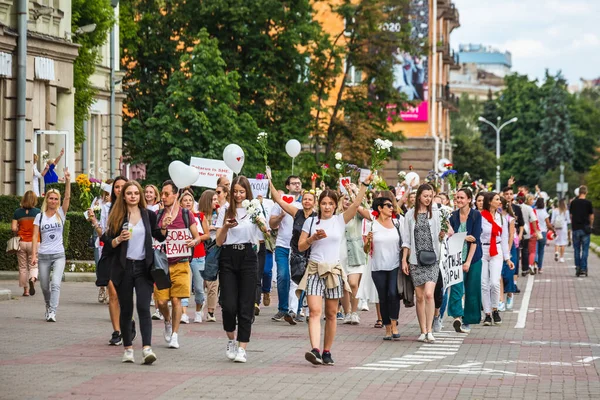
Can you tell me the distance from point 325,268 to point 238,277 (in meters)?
0.91

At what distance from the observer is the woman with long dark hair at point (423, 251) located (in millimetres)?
15898

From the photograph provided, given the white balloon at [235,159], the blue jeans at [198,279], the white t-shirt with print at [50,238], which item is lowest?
the blue jeans at [198,279]

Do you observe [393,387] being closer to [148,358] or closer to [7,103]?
[148,358]

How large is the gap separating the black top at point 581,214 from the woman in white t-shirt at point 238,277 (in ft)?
62.1

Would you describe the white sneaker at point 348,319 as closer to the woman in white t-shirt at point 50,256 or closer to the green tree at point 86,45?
the woman in white t-shirt at point 50,256

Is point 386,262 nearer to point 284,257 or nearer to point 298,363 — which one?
point 284,257

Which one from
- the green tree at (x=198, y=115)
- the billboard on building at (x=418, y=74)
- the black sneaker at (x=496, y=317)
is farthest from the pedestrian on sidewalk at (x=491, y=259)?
the billboard on building at (x=418, y=74)

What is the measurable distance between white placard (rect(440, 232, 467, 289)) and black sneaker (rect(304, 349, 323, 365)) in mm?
3705

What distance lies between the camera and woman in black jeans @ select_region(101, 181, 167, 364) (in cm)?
1303

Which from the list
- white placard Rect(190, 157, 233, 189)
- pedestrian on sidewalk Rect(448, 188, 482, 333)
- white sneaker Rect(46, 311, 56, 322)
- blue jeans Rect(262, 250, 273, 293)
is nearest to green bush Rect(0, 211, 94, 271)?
white placard Rect(190, 157, 233, 189)

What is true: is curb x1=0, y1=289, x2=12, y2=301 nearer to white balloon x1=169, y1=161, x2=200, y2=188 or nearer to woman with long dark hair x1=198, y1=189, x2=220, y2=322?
woman with long dark hair x1=198, y1=189, x2=220, y2=322

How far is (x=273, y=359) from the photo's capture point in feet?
44.9

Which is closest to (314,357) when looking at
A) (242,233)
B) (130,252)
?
(242,233)

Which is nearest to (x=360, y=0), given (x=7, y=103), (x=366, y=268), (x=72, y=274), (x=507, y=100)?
(x=7, y=103)
